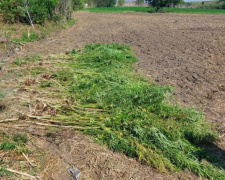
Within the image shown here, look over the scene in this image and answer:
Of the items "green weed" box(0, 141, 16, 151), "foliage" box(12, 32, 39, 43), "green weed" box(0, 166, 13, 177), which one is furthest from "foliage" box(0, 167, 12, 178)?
"foliage" box(12, 32, 39, 43)

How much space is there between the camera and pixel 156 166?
2854mm

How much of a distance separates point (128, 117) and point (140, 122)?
264 millimetres

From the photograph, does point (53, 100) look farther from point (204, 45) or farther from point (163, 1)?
point (163, 1)

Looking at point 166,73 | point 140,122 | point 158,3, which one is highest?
point 158,3

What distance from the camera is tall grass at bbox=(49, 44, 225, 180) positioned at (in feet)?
9.72

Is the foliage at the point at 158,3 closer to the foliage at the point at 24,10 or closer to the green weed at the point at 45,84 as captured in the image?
the foliage at the point at 24,10

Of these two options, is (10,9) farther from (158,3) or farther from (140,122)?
(158,3)

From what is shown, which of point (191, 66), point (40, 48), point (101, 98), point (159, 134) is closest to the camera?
point (159, 134)

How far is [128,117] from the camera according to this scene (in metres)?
3.63

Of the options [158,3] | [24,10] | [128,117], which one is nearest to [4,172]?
[128,117]

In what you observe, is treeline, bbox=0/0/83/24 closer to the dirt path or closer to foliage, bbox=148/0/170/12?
the dirt path

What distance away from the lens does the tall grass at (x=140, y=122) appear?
117 inches

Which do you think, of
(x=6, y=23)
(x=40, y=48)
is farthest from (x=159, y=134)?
(x=6, y=23)

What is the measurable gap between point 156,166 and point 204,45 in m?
6.89
